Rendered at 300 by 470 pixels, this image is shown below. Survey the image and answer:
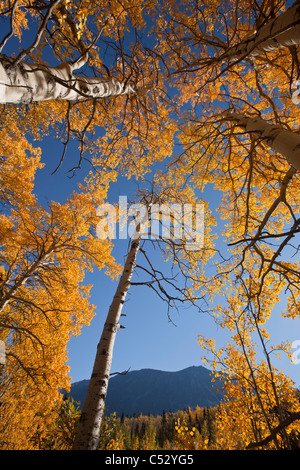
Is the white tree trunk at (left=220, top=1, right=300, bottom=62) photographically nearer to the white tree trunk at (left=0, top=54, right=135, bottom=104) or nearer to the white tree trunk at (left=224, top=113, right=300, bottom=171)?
the white tree trunk at (left=224, top=113, right=300, bottom=171)

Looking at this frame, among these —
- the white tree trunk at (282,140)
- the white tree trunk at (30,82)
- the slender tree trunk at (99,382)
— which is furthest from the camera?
the slender tree trunk at (99,382)

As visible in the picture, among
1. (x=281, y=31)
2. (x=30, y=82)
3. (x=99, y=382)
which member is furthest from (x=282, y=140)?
(x=99, y=382)

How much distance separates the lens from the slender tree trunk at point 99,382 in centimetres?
176

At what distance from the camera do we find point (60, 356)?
5.82 metres

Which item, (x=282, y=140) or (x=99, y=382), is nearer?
(x=282, y=140)

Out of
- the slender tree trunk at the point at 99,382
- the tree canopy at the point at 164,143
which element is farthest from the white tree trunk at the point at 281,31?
the slender tree trunk at the point at 99,382

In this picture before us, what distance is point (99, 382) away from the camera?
207 cm

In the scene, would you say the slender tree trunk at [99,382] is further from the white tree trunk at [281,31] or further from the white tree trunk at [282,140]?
the white tree trunk at [281,31]

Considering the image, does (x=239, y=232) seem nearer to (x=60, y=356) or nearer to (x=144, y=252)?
(x=144, y=252)

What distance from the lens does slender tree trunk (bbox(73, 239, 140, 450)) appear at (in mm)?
1760

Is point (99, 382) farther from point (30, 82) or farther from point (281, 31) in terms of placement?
point (281, 31)

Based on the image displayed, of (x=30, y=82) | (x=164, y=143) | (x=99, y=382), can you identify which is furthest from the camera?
(x=164, y=143)

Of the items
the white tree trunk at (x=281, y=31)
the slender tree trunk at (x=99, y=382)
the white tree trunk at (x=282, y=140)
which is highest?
the white tree trunk at (x=281, y=31)

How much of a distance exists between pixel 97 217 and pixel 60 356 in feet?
14.8
